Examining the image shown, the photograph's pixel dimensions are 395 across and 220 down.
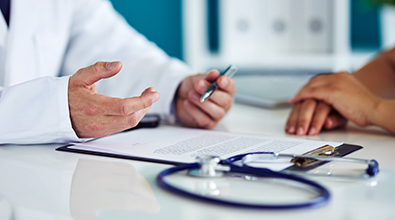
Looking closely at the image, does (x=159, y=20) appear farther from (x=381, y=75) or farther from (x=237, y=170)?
(x=237, y=170)

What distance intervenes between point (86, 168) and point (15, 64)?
0.50 m

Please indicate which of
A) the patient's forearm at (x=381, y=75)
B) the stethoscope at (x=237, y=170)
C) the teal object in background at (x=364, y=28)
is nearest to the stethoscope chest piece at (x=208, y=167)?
the stethoscope at (x=237, y=170)

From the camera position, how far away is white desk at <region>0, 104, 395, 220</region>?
406mm

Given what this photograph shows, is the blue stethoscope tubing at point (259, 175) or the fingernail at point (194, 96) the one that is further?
the fingernail at point (194, 96)

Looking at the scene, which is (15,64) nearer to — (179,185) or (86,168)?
(86,168)

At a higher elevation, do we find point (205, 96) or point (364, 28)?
point (364, 28)

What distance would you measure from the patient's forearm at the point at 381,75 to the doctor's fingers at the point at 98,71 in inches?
28.1

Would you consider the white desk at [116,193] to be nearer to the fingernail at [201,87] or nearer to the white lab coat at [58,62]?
the white lab coat at [58,62]

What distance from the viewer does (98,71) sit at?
640 mm

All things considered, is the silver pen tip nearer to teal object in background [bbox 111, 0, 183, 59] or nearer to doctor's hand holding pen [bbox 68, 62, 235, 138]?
doctor's hand holding pen [bbox 68, 62, 235, 138]

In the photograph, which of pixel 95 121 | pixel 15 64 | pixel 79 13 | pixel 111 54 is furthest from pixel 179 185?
pixel 79 13

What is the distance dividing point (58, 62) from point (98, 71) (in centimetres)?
59

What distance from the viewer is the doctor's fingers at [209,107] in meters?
0.88

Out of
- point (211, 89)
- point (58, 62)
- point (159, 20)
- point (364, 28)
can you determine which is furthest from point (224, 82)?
point (364, 28)
